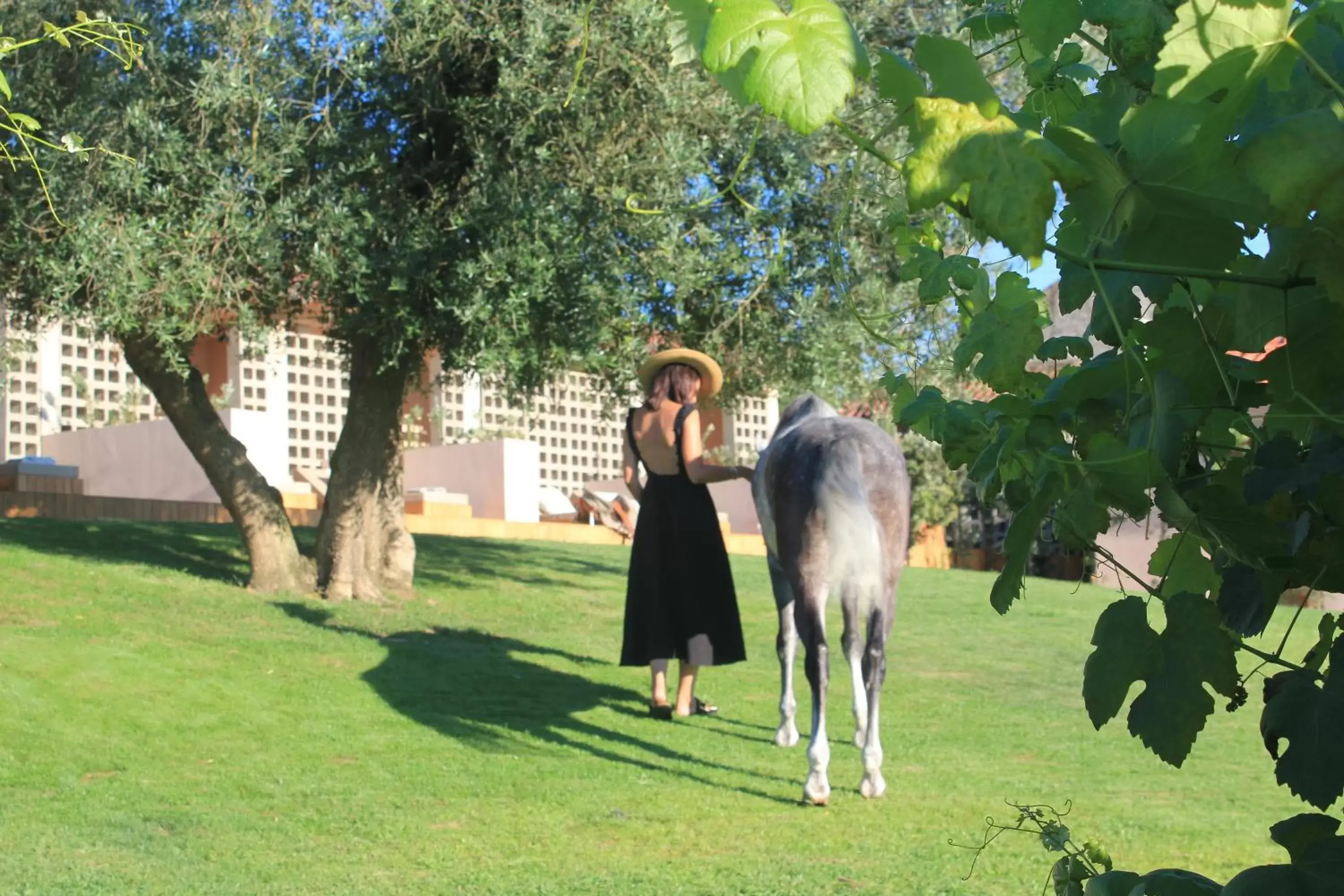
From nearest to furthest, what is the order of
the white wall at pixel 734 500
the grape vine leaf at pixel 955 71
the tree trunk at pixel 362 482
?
the grape vine leaf at pixel 955 71 < the tree trunk at pixel 362 482 < the white wall at pixel 734 500

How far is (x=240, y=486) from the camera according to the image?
11070 millimetres

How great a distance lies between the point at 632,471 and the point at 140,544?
628 centimetres

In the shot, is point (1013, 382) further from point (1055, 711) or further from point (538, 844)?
point (1055, 711)

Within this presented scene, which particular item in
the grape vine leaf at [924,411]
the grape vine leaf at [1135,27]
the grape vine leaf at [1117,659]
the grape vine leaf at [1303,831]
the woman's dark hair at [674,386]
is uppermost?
the woman's dark hair at [674,386]

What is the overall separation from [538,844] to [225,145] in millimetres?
6158

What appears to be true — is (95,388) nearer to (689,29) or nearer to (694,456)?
(694,456)

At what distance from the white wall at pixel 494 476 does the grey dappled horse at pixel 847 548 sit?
13238 mm

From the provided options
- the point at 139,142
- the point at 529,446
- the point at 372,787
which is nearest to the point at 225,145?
the point at 139,142

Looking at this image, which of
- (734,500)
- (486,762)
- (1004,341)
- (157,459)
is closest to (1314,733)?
(1004,341)

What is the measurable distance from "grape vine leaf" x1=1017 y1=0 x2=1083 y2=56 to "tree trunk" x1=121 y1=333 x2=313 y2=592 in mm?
10419

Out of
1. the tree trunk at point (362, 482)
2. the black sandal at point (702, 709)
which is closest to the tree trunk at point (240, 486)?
the tree trunk at point (362, 482)

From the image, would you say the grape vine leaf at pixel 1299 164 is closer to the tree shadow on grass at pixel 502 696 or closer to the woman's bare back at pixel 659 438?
the tree shadow on grass at pixel 502 696

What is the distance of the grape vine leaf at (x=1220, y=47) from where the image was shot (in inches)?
30.7

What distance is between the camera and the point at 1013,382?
121cm
